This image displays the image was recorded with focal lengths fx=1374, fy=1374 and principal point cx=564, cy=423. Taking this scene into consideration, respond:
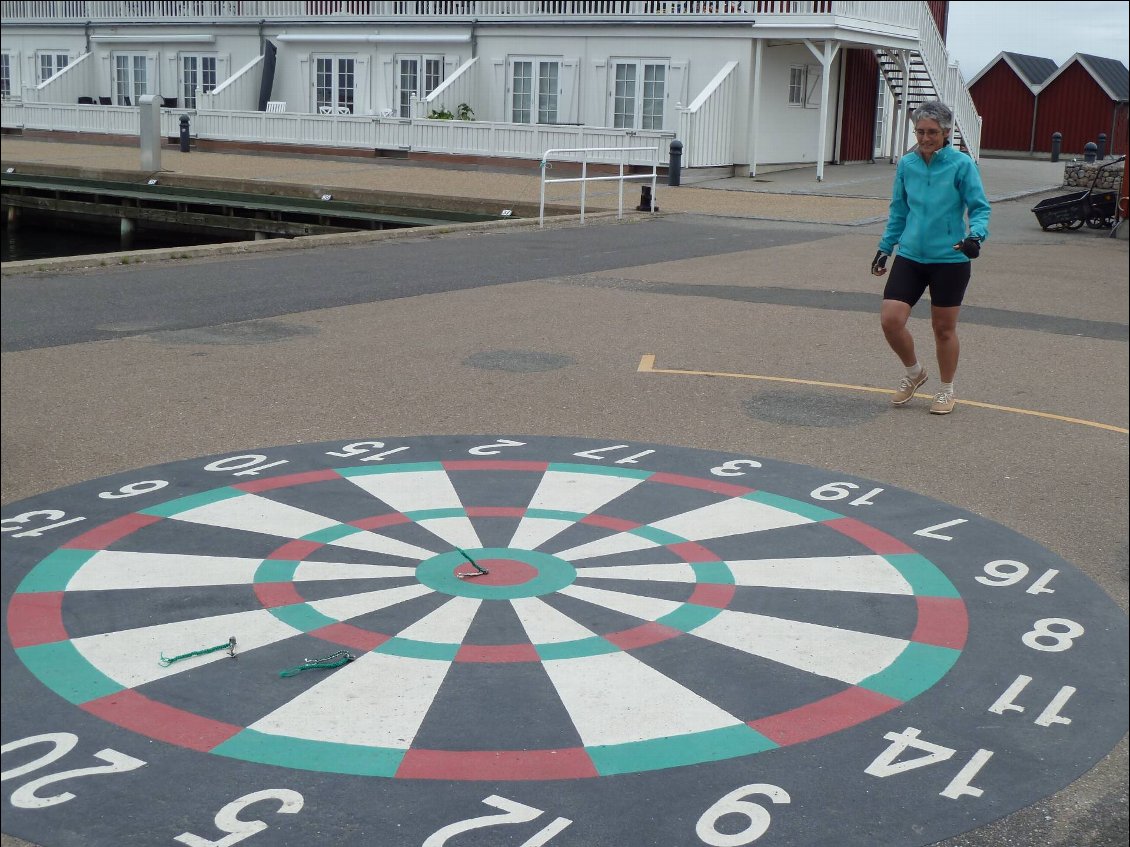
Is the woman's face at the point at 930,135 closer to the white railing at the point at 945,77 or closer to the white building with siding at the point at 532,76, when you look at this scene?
the white building with siding at the point at 532,76

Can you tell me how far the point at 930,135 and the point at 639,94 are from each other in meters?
25.9

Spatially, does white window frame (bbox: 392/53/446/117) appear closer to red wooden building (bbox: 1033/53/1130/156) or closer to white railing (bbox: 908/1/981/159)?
white railing (bbox: 908/1/981/159)

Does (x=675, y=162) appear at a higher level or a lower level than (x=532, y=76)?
lower

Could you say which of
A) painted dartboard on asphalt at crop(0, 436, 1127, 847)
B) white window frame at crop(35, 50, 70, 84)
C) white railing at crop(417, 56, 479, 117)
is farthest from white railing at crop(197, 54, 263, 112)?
painted dartboard on asphalt at crop(0, 436, 1127, 847)

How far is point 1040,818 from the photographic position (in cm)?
381

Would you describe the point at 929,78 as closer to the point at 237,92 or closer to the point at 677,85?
the point at 677,85

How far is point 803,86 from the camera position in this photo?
3447cm

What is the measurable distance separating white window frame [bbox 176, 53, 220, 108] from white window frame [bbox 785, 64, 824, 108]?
61.1 ft

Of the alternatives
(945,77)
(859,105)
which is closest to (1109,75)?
(945,77)

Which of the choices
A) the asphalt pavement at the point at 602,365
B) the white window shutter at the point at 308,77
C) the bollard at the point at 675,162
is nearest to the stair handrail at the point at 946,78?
the bollard at the point at 675,162

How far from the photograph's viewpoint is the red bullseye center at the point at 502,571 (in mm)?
5508

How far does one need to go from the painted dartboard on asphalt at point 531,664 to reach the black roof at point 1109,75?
170ft

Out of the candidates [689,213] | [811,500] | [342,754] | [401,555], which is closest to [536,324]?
[811,500]

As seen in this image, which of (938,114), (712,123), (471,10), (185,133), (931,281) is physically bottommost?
(931,281)
